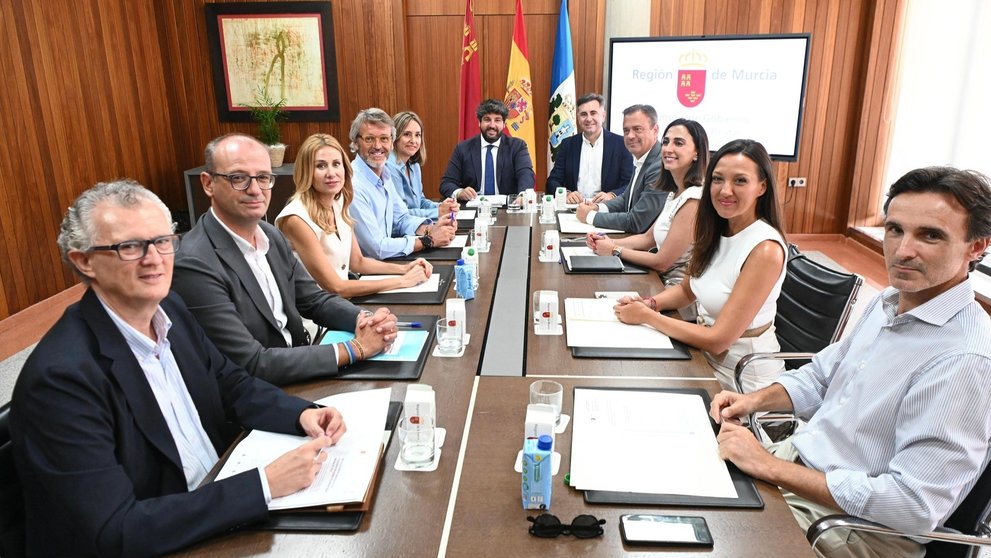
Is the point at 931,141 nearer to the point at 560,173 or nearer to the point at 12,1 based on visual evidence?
the point at 560,173

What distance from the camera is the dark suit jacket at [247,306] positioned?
6.06 ft

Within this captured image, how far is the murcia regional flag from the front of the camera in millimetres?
6082

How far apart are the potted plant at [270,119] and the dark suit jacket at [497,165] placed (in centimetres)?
201

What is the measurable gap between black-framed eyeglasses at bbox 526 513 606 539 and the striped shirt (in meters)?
0.55

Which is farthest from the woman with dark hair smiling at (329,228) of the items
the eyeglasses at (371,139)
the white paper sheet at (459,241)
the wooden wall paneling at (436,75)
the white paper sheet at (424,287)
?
the wooden wall paneling at (436,75)

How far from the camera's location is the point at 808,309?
2.56m

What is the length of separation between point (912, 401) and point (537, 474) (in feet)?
2.58

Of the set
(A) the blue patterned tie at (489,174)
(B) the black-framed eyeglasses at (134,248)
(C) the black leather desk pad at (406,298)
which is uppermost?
(B) the black-framed eyeglasses at (134,248)

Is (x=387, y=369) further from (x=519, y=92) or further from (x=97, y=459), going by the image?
(x=519, y=92)

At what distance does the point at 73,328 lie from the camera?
4.29ft

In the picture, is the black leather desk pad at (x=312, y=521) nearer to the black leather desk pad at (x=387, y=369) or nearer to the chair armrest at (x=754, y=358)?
the black leather desk pad at (x=387, y=369)

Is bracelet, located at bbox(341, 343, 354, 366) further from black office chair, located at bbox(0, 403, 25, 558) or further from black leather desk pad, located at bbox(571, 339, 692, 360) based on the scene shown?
black office chair, located at bbox(0, 403, 25, 558)

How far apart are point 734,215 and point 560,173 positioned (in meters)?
2.89

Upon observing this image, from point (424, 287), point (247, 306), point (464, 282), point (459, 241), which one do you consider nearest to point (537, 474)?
point (247, 306)
